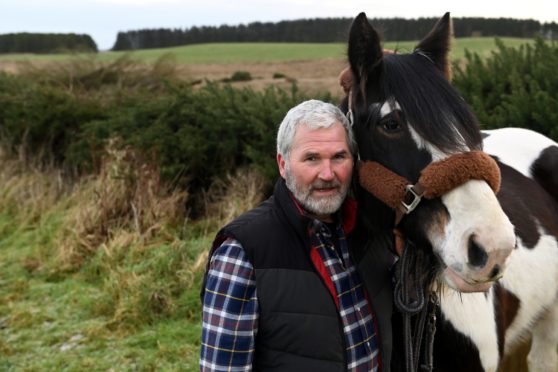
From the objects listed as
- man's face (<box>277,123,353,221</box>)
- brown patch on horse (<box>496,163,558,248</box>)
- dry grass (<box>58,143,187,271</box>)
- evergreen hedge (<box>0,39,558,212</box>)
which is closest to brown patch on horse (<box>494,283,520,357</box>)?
brown patch on horse (<box>496,163,558,248</box>)

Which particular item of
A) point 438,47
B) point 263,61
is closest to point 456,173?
point 438,47

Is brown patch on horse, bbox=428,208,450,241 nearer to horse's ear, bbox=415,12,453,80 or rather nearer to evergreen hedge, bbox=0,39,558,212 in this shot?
horse's ear, bbox=415,12,453,80

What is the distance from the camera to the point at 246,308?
5.75ft

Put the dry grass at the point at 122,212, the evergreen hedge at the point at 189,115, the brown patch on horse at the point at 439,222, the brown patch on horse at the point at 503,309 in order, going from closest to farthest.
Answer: the brown patch on horse at the point at 439,222, the brown patch on horse at the point at 503,309, the evergreen hedge at the point at 189,115, the dry grass at the point at 122,212

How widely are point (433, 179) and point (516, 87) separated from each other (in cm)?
452

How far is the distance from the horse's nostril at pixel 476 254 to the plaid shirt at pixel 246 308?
1.42ft

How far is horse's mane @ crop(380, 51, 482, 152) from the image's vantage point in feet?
5.63

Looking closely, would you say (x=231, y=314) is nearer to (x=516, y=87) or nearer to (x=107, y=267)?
(x=107, y=267)

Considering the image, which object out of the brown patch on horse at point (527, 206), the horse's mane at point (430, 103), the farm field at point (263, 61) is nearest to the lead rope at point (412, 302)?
the horse's mane at point (430, 103)

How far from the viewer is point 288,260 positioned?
1.79 m

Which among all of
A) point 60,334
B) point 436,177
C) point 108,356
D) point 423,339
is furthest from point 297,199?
point 60,334

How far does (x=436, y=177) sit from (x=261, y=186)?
16.4 ft

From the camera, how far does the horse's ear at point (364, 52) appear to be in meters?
1.88

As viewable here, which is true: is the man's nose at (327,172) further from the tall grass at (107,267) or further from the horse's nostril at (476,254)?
the tall grass at (107,267)
